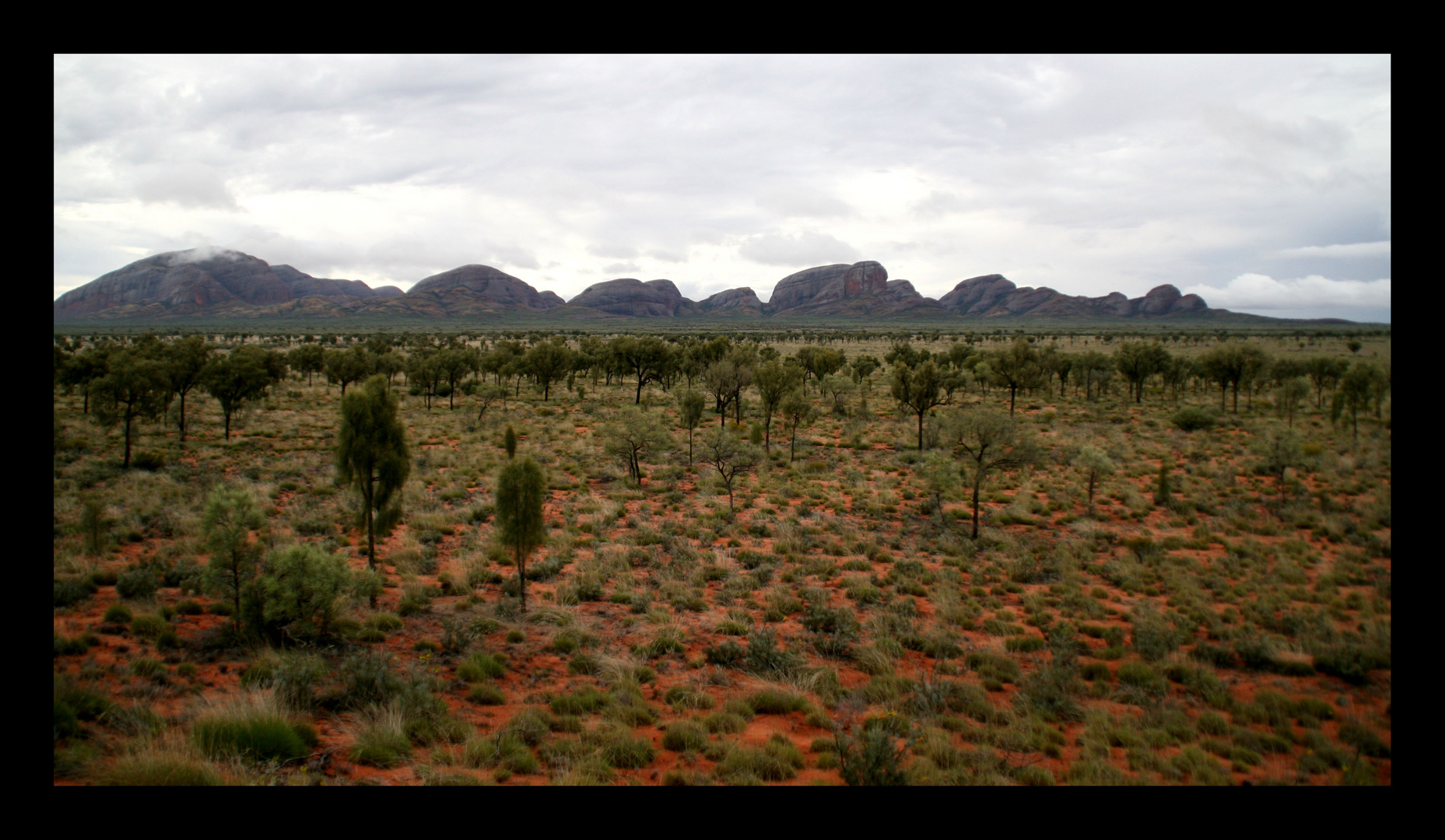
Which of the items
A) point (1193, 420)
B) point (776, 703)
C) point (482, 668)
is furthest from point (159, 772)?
point (1193, 420)

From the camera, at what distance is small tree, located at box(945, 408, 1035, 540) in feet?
59.8

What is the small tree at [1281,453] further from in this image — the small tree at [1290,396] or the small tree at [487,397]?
the small tree at [487,397]

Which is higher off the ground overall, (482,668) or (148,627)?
(148,627)

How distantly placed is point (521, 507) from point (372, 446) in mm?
3517

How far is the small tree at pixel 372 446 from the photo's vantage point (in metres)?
12.4

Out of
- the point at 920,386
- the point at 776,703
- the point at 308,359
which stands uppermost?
the point at 308,359

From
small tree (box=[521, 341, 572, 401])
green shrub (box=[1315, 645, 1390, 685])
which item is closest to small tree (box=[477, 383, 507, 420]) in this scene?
small tree (box=[521, 341, 572, 401])

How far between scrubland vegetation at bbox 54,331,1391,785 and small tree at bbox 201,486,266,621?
7 cm

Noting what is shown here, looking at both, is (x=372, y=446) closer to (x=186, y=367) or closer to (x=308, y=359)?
(x=186, y=367)

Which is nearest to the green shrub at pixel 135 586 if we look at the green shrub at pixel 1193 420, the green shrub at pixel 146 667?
the green shrub at pixel 146 667

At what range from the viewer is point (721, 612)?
12.9m

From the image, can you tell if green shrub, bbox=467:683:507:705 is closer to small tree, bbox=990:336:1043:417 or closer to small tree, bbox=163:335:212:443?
small tree, bbox=163:335:212:443
